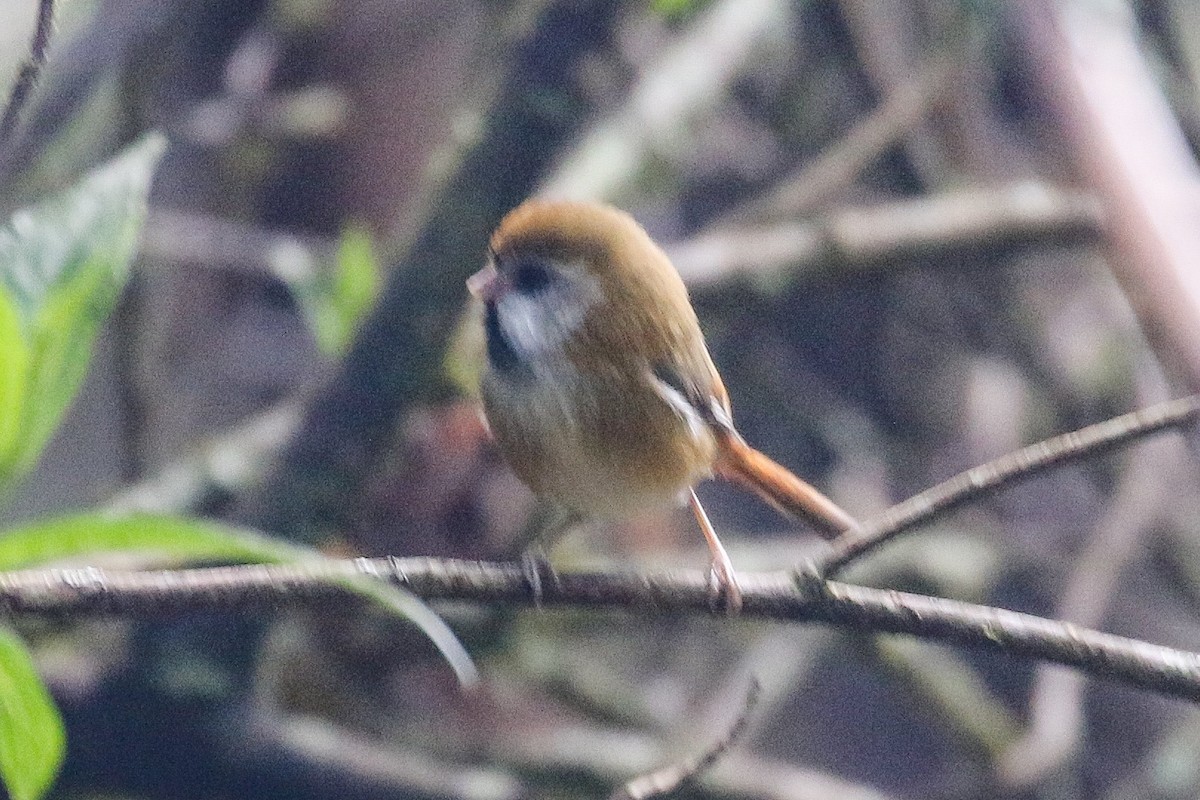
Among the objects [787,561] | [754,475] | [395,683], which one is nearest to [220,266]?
[395,683]

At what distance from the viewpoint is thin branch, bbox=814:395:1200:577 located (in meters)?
0.78

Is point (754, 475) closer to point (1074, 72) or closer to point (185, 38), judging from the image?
point (1074, 72)

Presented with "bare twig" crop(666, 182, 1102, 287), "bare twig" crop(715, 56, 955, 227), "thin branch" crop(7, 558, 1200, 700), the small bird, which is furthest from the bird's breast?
"bare twig" crop(715, 56, 955, 227)

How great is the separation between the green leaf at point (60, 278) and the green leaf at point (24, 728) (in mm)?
180

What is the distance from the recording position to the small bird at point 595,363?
118 centimetres

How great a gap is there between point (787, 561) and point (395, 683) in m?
0.87

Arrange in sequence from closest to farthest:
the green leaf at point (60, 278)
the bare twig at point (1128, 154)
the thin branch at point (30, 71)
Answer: the thin branch at point (30, 71) → the green leaf at point (60, 278) → the bare twig at point (1128, 154)

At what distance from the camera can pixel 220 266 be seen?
2.25 m

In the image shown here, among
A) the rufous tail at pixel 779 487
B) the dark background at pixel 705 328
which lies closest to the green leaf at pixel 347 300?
the dark background at pixel 705 328

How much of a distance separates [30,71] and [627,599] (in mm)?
519

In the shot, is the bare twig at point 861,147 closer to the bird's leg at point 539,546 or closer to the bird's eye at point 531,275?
the bird's leg at point 539,546

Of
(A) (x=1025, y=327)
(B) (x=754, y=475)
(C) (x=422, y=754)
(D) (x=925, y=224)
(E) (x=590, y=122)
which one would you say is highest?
(E) (x=590, y=122)

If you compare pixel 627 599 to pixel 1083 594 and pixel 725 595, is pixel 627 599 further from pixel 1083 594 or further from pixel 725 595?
pixel 1083 594

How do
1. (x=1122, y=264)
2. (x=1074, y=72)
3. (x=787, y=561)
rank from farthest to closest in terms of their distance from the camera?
1. (x=787, y=561)
2. (x=1074, y=72)
3. (x=1122, y=264)
